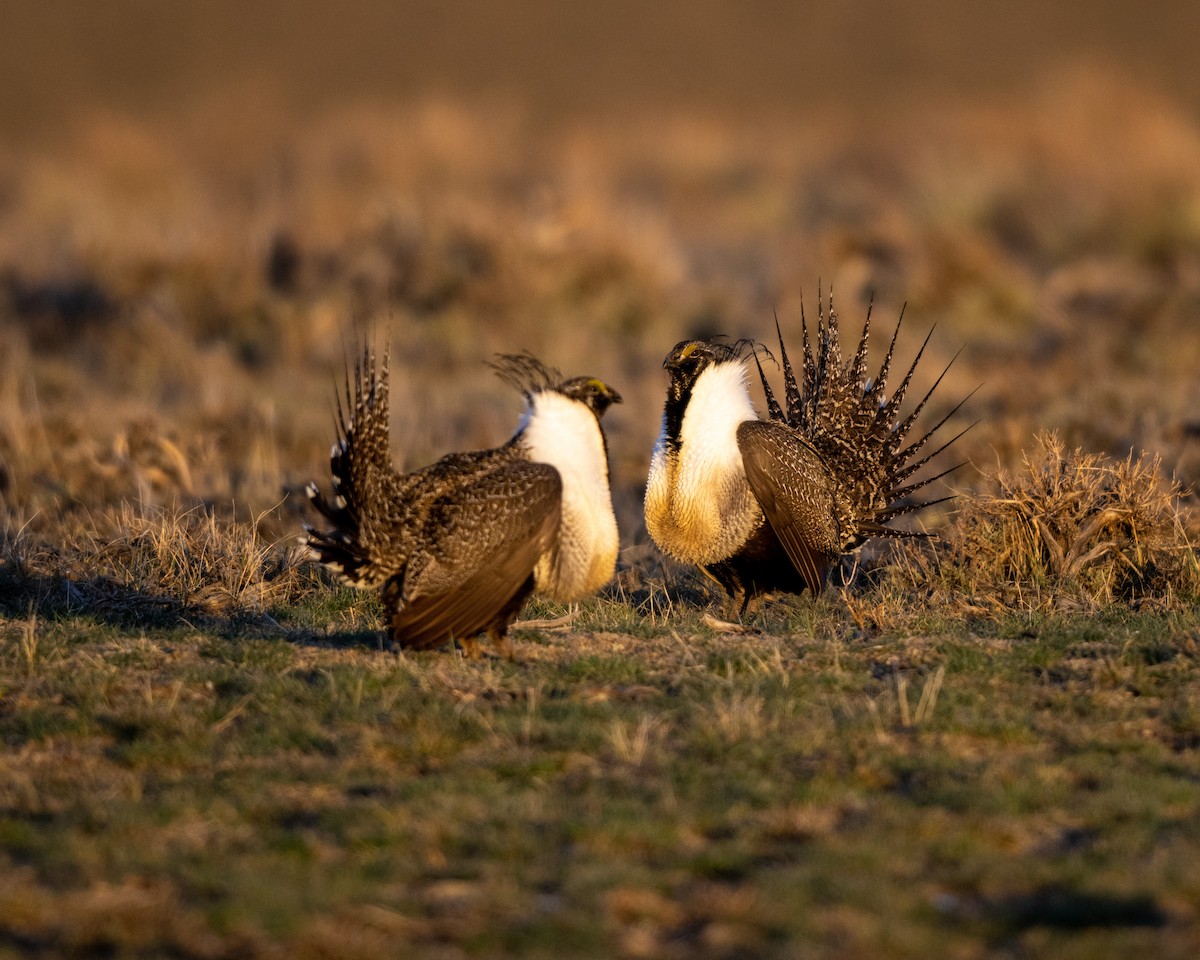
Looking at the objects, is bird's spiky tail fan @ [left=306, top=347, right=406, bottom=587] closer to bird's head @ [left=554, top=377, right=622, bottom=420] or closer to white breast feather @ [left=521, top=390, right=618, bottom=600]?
white breast feather @ [left=521, top=390, right=618, bottom=600]

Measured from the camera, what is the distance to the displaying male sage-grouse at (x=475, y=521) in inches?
198

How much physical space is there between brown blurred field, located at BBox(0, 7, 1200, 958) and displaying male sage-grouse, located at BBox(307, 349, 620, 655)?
8.4 inches

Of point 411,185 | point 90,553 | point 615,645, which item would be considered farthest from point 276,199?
point 615,645

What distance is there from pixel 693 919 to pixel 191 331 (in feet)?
33.3

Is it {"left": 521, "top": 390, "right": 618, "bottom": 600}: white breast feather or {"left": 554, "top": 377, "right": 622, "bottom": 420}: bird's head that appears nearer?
{"left": 521, "top": 390, "right": 618, "bottom": 600}: white breast feather

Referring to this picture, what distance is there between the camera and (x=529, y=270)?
1334 centimetres

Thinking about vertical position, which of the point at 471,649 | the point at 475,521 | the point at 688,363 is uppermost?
the point at 688,363

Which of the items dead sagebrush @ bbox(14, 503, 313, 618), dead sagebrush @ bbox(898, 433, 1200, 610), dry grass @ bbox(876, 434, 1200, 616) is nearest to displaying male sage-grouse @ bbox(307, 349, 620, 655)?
dead sagebrush @ bbox(14, 503, 313, 618)

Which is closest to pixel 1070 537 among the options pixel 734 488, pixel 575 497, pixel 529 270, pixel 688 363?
pixel 734 488

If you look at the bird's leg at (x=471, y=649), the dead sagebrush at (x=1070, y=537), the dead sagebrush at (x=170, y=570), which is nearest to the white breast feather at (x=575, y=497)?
the bird's leg at (x=471, y=649)

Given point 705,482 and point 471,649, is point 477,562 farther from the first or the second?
point 705,482

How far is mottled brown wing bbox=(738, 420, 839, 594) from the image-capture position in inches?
247

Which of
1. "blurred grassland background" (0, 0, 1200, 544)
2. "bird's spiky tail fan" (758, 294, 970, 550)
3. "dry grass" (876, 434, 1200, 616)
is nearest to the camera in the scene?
"dry grass" (876, 434, 1200, 616)

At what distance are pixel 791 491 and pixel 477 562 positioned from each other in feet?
5.53
